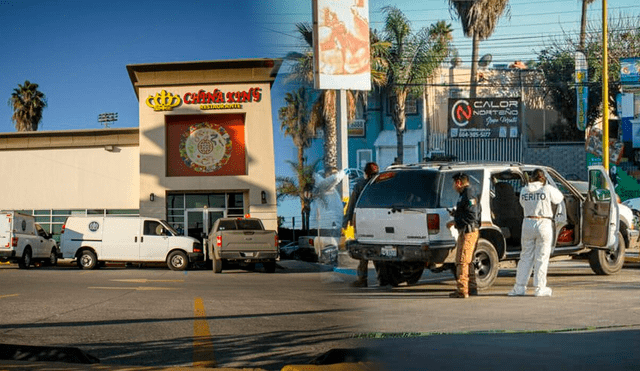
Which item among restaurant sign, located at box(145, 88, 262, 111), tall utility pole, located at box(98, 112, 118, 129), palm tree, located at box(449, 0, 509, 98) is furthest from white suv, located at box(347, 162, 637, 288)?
tall utility pole, located at box(98, 112, 118, 129)

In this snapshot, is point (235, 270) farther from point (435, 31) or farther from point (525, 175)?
point (435, 31)

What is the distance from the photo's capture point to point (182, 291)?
386 inches

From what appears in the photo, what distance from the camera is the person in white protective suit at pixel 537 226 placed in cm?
790

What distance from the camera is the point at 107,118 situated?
2.94 m

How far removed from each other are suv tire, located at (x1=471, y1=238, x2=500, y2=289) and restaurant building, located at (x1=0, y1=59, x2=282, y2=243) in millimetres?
2113

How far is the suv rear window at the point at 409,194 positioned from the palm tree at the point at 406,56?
3521mm

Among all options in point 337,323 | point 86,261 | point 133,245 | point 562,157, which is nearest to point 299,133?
point 337,323

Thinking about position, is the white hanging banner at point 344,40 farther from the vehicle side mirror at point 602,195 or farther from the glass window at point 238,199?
the vehicle side mirror at point 602,195

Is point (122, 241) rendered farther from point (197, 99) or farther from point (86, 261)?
point (197, 99)

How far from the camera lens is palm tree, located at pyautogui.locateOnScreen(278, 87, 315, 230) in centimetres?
245

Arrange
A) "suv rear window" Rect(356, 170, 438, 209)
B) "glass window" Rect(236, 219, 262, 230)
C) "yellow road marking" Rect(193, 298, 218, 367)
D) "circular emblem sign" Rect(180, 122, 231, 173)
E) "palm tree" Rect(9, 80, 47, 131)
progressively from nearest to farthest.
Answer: "palm tree" Rect(9, 80, 47, 131) < "circular emblem sign" Rect(180, 122, 231, 173) < "yellow road marking" Rect(193, 298, 218, 367) < "glass window" Rect(236, 219, 262, 230) < "suv rear window" Rect(356, 170, 438, 209)

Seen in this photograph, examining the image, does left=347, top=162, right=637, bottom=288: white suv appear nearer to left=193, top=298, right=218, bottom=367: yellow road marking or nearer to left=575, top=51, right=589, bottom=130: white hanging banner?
left=575, top=51, right=589, bottom=130: white hanging banner

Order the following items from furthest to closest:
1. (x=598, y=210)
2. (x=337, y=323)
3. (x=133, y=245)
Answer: (x=133, y=245), (x=598, y=210), (x=337, y=323)

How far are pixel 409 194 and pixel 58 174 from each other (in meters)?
2.82
